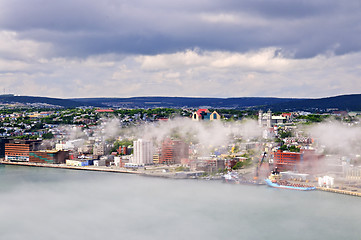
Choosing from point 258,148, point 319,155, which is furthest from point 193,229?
point 258,148

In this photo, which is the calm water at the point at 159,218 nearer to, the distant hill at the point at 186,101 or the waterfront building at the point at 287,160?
the waterfront building at the point at 287,160

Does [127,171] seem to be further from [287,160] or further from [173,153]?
[287,160]

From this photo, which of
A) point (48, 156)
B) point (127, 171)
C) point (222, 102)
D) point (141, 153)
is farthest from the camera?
point (222, 102)

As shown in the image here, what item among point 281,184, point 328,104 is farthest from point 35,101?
point 281,184

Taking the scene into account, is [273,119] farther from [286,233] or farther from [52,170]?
[286,233]

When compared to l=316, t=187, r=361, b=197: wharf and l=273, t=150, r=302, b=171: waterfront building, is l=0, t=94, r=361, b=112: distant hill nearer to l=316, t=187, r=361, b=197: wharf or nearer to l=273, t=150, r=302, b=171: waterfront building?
l=273, t=150, r=302, b=171: waterfront building

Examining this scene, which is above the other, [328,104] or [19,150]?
[328,104]

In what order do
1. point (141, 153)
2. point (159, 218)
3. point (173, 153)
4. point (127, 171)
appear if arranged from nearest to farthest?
point (159, 218) → point (127, 171) → point (141, 153) → point (173, 153)

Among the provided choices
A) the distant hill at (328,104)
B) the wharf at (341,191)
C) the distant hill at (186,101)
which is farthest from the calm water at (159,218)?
the distant hill at (186,101)
